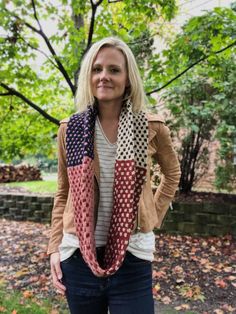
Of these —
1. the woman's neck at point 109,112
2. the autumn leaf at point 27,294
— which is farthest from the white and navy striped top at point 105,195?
the autumn leaf at point 27,294

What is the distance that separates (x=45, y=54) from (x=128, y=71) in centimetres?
328

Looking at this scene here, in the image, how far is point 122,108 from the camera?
1.67m

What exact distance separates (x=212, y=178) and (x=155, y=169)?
1.22 meters

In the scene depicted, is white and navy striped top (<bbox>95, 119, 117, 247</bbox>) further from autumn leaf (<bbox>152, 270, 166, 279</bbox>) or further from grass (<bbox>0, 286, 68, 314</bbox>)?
autumn leaf (<bbox>152, 270, 166, 279</bbox>)

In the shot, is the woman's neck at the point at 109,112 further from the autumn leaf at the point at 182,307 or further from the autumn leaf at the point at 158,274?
the autumn leaf at the point at 158,274

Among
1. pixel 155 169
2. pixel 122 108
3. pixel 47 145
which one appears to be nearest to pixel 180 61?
pixel 155 169

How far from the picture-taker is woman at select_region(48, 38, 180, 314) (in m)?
1.48

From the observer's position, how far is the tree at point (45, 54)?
4184 millimetres

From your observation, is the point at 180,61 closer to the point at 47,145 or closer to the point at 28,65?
the point at 28,65

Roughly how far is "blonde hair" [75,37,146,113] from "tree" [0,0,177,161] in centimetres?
257

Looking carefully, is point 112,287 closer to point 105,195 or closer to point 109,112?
point 105,195

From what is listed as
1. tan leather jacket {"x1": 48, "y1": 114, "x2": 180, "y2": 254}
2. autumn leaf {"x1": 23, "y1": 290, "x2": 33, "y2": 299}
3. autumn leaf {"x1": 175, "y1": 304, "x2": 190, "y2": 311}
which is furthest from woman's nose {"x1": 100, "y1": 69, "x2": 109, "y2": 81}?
autumn leaf {"x1": 23, "y1": 290, "x2": 33, "y2": 299}

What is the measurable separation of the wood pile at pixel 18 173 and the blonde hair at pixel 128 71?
10.9 metres

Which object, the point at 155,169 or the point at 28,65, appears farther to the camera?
the point at 155,169
